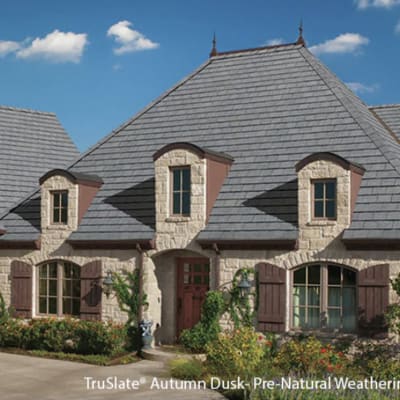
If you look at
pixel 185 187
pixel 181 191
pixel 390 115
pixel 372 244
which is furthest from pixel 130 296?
pixel 390 115

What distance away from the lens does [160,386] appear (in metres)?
14.3

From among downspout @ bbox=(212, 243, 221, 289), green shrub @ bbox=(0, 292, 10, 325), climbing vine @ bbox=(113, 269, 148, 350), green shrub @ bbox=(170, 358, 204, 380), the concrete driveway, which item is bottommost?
the concrete driveway

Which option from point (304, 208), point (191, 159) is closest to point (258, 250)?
point (304, 208)

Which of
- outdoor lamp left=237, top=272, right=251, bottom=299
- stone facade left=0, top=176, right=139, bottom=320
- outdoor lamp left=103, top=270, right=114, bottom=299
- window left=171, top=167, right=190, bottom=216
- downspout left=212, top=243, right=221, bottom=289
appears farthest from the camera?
stone facade left=0, top=176, right=139, bottom=320

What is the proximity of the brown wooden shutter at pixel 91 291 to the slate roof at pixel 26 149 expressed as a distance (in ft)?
14.2

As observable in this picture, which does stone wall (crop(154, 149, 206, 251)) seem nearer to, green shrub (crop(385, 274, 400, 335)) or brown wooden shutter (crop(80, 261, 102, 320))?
brown wooden shutter (crop(80, 261, 102, 320))

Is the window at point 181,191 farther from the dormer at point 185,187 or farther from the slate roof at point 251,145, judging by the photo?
the slate roof at point 251,145

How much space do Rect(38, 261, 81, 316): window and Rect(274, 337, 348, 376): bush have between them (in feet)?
21.4

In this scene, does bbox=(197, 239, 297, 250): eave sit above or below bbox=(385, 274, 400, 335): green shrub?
above

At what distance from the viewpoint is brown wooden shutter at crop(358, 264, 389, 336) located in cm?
1591

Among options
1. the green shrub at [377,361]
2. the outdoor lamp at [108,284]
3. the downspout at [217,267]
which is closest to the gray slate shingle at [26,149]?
the outdoor lamp at [108,284]

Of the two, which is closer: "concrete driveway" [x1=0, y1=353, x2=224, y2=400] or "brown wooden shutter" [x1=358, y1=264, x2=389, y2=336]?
"concrete driveway" [x1=0, y1=353, x2=224, y2=400]

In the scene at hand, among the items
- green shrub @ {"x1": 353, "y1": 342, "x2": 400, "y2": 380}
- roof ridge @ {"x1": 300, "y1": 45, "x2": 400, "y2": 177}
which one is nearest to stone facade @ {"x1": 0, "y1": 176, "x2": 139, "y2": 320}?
green shrub @ {"x1": 353, "y1": 342, "x2": 400, "y2": 380}

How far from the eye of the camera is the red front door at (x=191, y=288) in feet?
62.2
